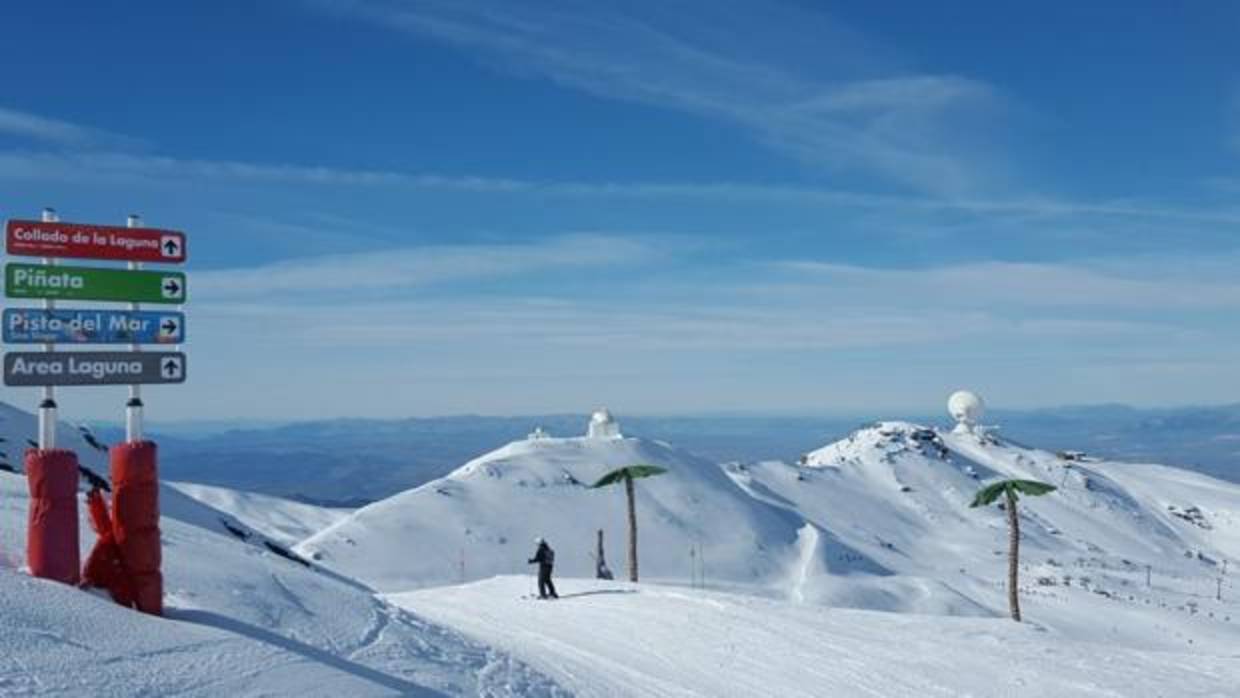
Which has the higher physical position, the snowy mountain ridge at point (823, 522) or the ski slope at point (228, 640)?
the ski slope at point (228, 640)

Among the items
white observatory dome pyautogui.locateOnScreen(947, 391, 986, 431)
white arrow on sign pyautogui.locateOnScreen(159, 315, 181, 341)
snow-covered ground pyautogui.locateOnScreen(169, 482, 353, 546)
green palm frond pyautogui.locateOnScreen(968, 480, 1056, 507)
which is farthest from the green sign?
white observatory dome pyautogui.locateOnScreen(947, 391, 986, 431)

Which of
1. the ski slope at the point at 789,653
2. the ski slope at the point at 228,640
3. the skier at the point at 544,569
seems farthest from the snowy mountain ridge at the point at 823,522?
the ski slope at the point at 228,640

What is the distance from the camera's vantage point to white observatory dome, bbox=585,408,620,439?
67438mm

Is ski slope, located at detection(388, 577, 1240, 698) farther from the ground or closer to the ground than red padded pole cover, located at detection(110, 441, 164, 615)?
closer to the ground

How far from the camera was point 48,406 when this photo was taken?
12.6m

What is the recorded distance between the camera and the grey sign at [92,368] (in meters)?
12.2

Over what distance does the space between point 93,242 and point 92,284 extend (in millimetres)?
492

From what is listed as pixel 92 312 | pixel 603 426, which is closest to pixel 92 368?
pixel 92 312

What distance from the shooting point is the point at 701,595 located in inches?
1011

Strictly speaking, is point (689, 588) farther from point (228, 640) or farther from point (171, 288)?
point (171, 288)

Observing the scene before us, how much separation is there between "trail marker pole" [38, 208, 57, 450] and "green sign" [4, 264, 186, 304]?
10cm

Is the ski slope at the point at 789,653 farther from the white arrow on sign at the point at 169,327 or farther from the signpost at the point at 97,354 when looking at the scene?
the white arrow on sign at the point at 169,327

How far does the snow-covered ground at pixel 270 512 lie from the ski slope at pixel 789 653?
38.2 m

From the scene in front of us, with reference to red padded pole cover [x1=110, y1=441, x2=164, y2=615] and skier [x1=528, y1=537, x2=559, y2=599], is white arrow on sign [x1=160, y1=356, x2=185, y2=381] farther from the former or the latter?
skier [x1=528, y1=537, x2=559, y2=599]
